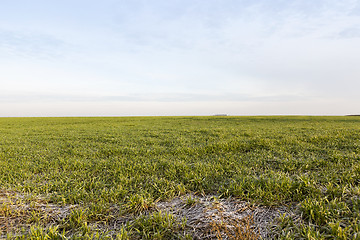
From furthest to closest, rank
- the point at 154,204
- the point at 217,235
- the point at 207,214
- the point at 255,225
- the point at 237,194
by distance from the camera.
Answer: the point at 237,194 < the point at 154,204 < the point at 207,214 < the point at 255,225 < the point at 217,235

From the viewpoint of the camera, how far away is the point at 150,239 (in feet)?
9.91

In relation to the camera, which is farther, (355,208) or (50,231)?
(355,208)

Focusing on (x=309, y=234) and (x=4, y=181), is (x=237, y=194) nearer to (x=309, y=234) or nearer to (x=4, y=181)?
(x=309, y=234)

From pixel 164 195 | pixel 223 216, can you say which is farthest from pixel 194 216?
pixel 164 195

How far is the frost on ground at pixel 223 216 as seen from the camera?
9.95ft

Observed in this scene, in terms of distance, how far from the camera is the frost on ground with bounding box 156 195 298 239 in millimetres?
3031

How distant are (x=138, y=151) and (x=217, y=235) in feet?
20.1

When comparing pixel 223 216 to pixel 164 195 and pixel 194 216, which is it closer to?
pixel 194 216

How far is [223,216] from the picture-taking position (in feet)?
11.3

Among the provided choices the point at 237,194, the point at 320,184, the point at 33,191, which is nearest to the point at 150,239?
the point at 237,194

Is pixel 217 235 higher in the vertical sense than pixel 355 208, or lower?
lower

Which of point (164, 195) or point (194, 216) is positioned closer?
point (194, 216)

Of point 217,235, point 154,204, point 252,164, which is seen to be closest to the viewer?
point 217,235

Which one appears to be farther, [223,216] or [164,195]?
[164,195]
